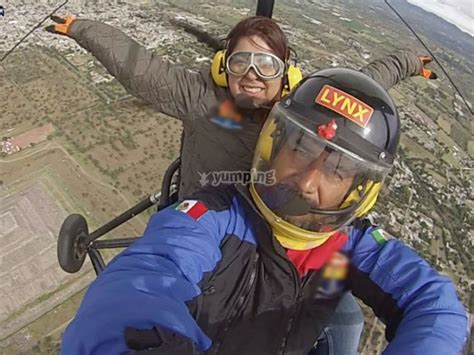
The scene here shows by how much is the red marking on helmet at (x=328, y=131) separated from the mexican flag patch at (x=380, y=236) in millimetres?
313

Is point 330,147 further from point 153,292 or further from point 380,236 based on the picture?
point 153,292

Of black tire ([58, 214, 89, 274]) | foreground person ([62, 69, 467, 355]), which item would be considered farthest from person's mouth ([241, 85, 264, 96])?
black tire ([58, 214, 89, 274])

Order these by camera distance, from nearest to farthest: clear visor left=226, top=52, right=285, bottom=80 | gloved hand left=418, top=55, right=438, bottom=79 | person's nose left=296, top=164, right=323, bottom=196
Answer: person's nose left=296, top=164, right=323, bottom=196 < clear visor left=226, top=52, right=285, bottom=80 < gloved hand left=418, top=55, right=438, bottom=79

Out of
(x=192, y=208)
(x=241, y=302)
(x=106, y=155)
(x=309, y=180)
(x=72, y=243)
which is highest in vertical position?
(x=309, y=180)

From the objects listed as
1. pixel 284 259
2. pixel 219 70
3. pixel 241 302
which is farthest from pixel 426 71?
pixel 241 302

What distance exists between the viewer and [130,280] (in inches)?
35.4

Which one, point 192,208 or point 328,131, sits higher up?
point 328,131

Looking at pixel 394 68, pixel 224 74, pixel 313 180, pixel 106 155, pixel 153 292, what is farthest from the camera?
pixel 106 155

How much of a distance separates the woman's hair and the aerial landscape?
12.6 ft

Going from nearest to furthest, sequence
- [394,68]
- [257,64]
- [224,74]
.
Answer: [257,64], [224,74], [394,68]

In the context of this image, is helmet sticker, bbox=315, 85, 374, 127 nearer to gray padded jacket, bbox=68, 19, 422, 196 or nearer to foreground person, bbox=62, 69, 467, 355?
foreground person, bbox=62, 69, 467, 355

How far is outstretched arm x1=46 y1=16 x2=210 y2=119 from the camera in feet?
6.20

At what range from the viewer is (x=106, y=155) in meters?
14.2

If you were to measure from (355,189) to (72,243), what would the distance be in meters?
1.90
